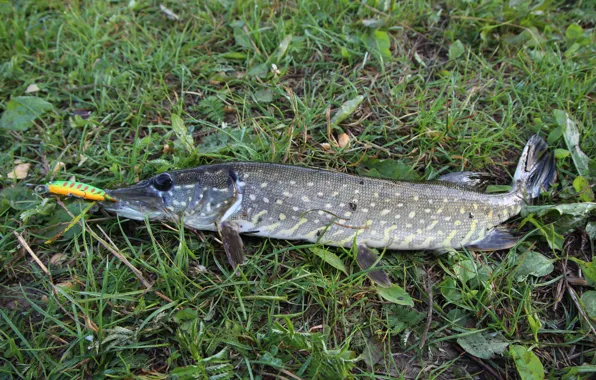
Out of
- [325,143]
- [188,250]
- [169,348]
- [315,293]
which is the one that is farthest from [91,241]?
[325,143]

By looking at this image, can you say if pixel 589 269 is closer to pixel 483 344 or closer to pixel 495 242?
pixel 495 242

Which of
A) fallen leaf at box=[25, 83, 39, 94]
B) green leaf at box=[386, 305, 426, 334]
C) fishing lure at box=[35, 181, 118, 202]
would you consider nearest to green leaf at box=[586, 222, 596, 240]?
green leaf at box=[386, 305, 426, 334]

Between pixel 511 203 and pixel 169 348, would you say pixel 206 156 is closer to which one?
pixel 169 348

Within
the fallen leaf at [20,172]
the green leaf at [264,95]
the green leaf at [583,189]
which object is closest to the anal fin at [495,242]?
the green leaf at [583,189]

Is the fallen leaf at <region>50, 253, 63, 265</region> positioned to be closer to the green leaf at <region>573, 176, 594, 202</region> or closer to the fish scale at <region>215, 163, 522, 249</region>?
the fish scale at <region>215, 163, 522, 249</region>

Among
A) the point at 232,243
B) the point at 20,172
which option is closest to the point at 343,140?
the point at 232,243

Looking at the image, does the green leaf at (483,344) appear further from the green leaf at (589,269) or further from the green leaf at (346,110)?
the green leaf at (346,110)
